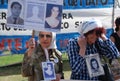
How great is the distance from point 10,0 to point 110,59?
131 centimetres

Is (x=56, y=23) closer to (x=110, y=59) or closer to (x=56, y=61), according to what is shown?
(x=56, y=61)

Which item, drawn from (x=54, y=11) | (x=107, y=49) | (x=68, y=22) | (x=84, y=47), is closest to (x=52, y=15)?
(x=54, y=11)

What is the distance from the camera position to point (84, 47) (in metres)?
4.23

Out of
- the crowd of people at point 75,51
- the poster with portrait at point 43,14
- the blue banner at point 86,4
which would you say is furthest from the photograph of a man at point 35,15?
the blue banner at point 86,4

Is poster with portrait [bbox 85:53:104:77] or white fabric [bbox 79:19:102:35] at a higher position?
white fabric [bbox 79:19:102:35]

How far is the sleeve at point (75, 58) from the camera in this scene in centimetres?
425

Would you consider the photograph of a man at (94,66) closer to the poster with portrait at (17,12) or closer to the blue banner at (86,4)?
the poster with portrait at (17,12)

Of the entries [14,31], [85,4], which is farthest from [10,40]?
[85,4]

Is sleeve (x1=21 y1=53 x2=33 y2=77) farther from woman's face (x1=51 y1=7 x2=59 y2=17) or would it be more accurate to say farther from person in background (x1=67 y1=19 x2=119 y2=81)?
woman's face (x1=51 y1=7 x2=59 y2=17)

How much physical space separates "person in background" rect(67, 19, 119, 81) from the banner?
4.99m

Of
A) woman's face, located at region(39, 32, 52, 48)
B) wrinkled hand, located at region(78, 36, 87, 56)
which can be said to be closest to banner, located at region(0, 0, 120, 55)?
woman's face, located at region(39, 32, 52, 48)

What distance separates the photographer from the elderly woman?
174 inches

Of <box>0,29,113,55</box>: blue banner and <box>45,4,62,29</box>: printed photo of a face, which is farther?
<box>0,29,113,55</box>: blue banner

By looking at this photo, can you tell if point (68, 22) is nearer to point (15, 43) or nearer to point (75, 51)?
point (15, 43)
